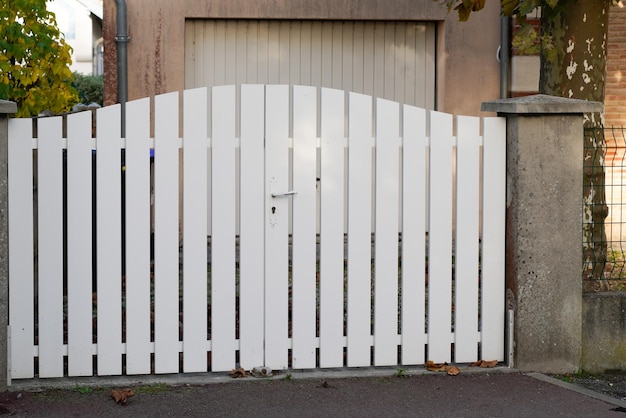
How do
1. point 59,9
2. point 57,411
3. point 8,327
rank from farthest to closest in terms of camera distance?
1. point 59,9
2. point 8,327
3. point 57,411

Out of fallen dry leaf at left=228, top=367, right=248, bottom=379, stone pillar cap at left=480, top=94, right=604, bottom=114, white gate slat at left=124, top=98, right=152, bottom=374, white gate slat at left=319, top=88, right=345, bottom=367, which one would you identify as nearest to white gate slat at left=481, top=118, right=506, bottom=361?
stone pillar cap at left=480, top=94, right=604, bottom=114

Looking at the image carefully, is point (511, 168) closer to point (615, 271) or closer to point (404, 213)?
point (404, 213)

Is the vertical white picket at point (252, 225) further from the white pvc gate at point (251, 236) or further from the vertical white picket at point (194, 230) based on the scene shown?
the vertical white picket at point (194, 230)

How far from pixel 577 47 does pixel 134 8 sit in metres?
5.50

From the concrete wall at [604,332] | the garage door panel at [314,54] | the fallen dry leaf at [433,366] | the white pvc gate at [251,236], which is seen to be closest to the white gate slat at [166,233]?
the white pvc gate at [251,236]

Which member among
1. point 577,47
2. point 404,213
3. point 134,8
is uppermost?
point 134,8

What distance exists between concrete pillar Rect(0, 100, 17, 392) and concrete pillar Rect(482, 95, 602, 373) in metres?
3.09

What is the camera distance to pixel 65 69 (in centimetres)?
1095

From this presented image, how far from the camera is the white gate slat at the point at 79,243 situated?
6824mm

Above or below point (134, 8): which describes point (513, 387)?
below

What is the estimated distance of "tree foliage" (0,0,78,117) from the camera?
1032 centimetres

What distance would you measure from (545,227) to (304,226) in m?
1.57

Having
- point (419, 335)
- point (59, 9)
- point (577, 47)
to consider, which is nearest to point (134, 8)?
point (577, 47)

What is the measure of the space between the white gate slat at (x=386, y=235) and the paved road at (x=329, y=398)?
224 mm
